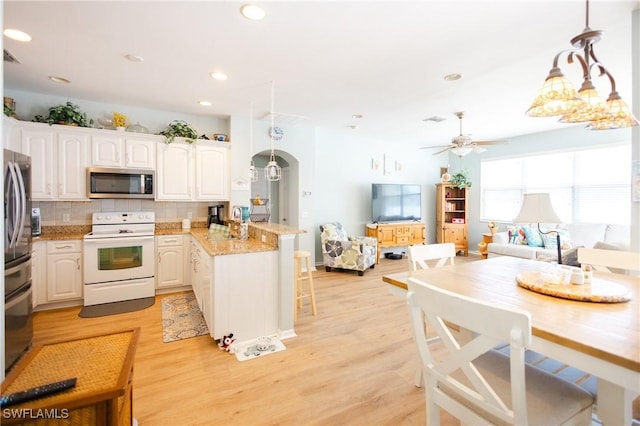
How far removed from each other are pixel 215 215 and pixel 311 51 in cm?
308

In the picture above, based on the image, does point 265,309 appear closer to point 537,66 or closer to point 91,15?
point 91,15

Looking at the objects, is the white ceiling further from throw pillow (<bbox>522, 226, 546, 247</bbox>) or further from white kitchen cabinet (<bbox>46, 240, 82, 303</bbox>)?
throw pillow (<bbox>522, 226, 546, 247</bbox>)

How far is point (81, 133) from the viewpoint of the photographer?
148 inches

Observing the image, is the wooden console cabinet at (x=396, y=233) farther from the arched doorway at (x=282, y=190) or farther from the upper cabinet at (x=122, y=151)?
the upper cabinet at (x=122, y=151)

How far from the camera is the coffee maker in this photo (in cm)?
475

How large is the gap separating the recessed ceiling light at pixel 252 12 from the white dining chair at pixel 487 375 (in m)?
2.09

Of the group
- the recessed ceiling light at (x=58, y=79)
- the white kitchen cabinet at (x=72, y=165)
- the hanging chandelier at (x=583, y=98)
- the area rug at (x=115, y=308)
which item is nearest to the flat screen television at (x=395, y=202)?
the area rug at (x=115, y=308)

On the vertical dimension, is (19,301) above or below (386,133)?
below

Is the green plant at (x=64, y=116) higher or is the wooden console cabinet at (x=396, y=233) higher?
the green plant at (x=64, y=116)

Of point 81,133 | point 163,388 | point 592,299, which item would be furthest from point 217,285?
point 81,133

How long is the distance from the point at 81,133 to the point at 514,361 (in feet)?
16.0

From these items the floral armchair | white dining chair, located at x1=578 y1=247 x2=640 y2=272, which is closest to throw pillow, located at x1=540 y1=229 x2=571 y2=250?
the floral armchair

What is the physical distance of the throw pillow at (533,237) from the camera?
5359 millimetres

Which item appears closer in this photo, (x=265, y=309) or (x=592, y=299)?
(x=592, y=299)
